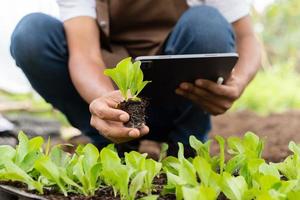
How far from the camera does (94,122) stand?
143 cm

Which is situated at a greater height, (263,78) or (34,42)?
(34,42)

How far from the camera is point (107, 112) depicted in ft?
4.34

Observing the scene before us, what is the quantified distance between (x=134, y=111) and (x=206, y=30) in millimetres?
663

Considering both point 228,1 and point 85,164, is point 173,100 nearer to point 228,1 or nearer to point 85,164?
point 228,1

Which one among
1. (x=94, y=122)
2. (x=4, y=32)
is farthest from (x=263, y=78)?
(x=94, y=122)

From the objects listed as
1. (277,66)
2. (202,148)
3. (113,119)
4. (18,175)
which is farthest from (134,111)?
(277,66)

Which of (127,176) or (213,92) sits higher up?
(127,176)

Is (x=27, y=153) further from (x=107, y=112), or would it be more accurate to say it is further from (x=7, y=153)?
(x=107, y=112)

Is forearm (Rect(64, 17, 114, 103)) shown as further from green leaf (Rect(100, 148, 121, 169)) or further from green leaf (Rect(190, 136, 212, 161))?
green leaf (Rect(100, 148, 121, 169))

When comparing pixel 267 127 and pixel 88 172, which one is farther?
pixel 267 127

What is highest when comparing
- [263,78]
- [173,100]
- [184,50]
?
[184,50]

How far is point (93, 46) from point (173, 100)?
320mm

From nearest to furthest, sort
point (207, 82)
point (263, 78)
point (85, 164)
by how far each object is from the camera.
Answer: point (85, 164) < point (207, 82) < point (263, 78)

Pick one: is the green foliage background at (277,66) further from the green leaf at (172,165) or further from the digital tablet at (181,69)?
the green leaf at (172,165)
